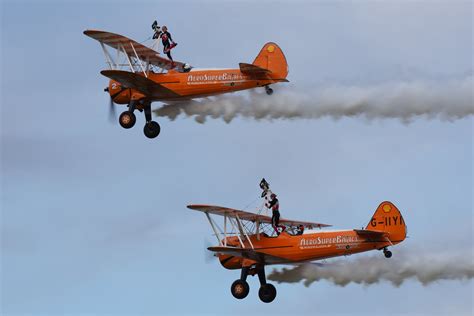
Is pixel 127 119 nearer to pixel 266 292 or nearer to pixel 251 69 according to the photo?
pixel 251 69

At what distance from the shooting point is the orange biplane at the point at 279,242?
42.8 metres

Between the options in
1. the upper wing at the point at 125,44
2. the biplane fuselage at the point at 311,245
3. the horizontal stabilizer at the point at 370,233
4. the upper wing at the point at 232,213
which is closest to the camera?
the horizontal stabilizer at the point at 370,233

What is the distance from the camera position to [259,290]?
44.2 m

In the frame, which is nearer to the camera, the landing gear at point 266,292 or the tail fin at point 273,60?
the landing gear at point 266,292

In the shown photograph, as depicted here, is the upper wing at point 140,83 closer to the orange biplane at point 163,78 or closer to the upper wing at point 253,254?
the orange biplane at point 163,78

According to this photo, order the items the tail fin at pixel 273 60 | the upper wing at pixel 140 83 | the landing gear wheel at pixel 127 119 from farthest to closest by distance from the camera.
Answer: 1. the landing gear wheel at pixel 127 119
2. the tail fin at pixel 273 60
3. the upper wing at pixel 140 83

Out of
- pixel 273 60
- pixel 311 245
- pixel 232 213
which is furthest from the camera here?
pixel 273 60

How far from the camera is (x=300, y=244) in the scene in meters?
43.5

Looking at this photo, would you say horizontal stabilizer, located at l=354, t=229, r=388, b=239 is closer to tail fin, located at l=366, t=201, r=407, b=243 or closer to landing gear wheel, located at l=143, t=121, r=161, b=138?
tail fin, located at l=366, t=201, r=407, b=243

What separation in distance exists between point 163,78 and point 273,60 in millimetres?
3456

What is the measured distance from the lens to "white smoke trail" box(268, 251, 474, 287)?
1673 inches

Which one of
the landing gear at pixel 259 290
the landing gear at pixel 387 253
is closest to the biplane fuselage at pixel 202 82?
the landing gear at pixel 259 290

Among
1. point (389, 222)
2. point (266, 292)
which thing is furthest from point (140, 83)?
point (389, 222)

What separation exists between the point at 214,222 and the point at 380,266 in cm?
509
